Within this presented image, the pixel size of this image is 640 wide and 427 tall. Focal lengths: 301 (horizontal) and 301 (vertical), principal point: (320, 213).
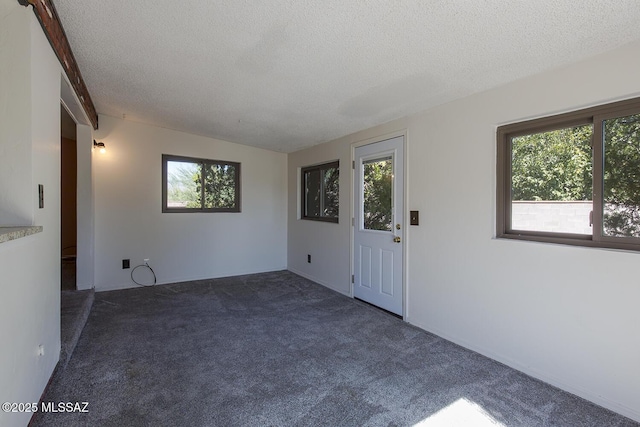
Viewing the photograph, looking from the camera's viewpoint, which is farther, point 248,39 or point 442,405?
point 248,39

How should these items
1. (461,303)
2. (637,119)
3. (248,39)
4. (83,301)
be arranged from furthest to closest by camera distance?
1. (83,301)
2. (461,303)
3. (248,39)
4. (637,119)

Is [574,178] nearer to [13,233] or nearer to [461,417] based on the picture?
[461,417]

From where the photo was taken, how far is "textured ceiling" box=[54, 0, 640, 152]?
5.53ft

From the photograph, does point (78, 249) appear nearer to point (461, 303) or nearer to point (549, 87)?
point (461, 303)

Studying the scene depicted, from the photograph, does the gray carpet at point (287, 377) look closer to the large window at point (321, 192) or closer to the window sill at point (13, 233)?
the window sill at point (13, 233)

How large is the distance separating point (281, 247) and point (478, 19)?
4668 millimetres

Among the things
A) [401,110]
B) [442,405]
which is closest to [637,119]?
[401,110]

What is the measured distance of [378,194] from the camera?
3.70 meters

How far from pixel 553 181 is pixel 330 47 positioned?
74.5 inches

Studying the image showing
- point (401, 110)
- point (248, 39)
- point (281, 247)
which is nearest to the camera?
point (248, 39)

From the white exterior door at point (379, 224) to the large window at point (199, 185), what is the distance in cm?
236

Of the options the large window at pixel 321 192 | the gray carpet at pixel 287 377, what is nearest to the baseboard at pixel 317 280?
the gray carpet at pixel 287 377

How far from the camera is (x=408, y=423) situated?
67.7 inches

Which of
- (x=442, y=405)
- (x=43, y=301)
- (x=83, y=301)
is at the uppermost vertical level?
(x=43, y=301)
